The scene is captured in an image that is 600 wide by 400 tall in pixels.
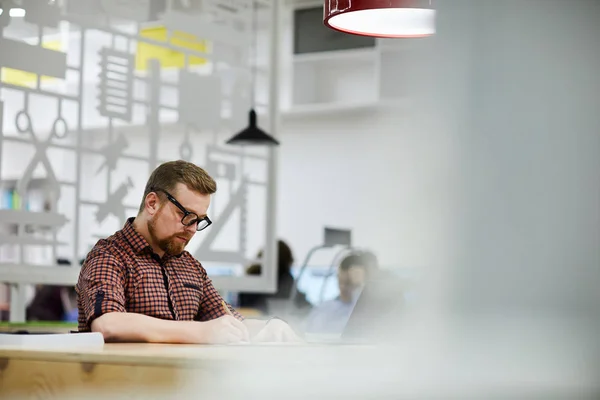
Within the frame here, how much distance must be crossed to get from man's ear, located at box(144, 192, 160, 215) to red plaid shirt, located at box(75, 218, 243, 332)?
0.06m

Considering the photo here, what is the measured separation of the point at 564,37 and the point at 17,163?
1027 centimetres

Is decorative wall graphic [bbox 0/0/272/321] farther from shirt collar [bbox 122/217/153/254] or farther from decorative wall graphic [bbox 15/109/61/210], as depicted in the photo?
shirt collar [bbox 122/217/153/254]

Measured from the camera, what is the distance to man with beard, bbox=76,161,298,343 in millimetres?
2455

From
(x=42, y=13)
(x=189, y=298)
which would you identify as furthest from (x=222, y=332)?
(x=42, y=13)

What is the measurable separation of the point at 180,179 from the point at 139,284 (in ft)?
1.04

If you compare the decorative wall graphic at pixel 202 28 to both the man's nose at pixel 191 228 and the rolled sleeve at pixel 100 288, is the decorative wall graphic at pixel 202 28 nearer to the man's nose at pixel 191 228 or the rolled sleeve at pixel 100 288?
the man's nose at pixel 191 228

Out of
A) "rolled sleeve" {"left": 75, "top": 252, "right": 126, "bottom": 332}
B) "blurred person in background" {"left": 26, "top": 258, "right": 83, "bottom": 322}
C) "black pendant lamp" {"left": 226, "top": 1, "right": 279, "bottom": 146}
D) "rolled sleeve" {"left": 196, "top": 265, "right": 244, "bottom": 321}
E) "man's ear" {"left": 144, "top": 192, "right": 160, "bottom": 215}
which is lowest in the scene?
"blurred person in background" {"left": 26, "top": 258, "right": 83, "bottom": 322}

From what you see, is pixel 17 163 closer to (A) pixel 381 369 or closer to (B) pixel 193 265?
(B) pixel 193 265

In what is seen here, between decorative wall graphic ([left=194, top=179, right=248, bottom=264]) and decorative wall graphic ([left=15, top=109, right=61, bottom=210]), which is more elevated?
decorative wall graphic ([left=15, top=109, right=61, bottom=210])

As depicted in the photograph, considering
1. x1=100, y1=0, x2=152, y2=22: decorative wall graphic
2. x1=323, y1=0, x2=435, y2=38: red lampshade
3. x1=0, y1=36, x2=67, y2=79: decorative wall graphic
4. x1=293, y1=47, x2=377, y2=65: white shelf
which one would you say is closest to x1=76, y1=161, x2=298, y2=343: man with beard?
x1=323, y1=0, x2=435, y2=38: red lampshade

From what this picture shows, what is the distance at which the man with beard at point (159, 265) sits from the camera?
246 cm

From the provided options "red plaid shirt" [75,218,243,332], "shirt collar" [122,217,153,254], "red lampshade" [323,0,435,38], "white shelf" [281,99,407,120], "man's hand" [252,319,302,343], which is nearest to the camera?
"red lampshade" [323,0,435,38]

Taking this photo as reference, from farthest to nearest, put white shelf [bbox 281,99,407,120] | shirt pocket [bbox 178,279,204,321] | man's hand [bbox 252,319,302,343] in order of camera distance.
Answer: white shelf [bbox 281,99,407,120] < shirt pocket [bbox 178,279,204,321] < man's hand [bbox 252,319,302,343]

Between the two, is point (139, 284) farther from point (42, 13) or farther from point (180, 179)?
point (42, 13)
